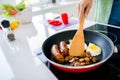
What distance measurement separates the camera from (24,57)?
0.80 metres

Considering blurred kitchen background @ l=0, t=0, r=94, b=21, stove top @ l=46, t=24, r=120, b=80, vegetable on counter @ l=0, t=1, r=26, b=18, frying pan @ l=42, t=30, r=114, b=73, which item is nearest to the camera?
stove top @ l=46, t=24, r=120, b=80

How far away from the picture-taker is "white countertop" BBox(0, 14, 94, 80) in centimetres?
67

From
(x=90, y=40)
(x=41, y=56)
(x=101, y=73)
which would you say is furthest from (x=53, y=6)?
(x=101, y=73)

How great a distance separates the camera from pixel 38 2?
6.61 ft

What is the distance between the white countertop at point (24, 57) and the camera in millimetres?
670

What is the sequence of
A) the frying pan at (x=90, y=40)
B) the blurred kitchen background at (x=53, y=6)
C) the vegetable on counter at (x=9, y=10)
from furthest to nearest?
the blurred kitchen background at (x=53, y=6) < the vegetable on counter at (x=9, y=10) < the frying pan at (x=90, y=40)

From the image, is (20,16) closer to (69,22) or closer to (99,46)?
(69,22)

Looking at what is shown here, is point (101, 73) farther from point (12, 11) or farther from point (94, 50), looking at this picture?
point (12, 11)

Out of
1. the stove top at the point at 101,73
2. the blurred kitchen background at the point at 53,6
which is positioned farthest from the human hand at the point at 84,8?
the blurred kitchen background at the point at 53,6

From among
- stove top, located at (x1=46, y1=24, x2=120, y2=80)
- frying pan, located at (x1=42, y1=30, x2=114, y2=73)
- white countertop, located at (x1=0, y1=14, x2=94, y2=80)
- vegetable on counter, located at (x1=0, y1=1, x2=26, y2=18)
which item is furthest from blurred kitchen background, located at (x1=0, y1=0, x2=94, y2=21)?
stove top, located at (x1=46, y1=24, x2=120, y2=80)

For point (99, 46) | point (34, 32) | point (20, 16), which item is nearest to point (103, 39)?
point (99, 46)

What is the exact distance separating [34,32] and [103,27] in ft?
1.76

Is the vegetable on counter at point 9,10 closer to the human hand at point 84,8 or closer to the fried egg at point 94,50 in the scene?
the human hand at point 84,8

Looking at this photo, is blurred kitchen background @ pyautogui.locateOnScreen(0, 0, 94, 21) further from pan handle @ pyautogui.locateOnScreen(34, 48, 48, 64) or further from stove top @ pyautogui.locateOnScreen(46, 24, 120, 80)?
stove top @ pyautogui.locateOnScreen(46, 24, 120, 80)
